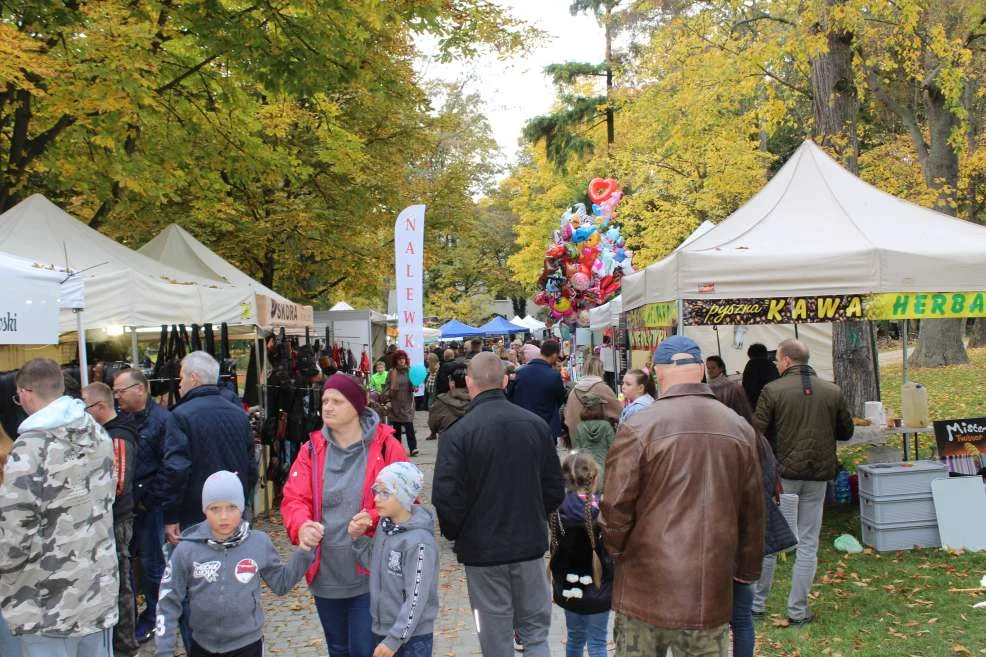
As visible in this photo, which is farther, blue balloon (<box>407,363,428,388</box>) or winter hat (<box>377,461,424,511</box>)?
blue balloon (<box>407,363,428,388</box>)

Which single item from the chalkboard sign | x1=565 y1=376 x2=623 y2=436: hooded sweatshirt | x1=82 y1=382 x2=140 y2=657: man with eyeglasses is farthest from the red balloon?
x1=82 y1=382 x2=140 y2=657: man with eyeglasses

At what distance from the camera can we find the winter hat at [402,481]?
12.6ft

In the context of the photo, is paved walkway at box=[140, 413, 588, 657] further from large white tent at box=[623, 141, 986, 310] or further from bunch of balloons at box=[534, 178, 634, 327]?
bunch of balloons at box=[534, 178, 634, 327]

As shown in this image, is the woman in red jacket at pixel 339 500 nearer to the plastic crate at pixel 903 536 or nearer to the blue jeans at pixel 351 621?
the blue jeans at pixel 351 621

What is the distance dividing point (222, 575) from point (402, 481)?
2.97ft

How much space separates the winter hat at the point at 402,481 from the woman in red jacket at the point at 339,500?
0.63 feet

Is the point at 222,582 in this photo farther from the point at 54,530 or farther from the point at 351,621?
the point at 54,530

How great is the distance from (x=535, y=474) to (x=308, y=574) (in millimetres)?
1196

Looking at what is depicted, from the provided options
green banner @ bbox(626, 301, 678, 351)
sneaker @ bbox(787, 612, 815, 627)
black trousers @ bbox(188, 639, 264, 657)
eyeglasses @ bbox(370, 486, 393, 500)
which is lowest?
sneaker @ bbox(787, 612, 815, 627)

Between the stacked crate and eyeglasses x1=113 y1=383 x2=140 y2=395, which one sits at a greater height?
eyeglasses x1=113 y1=383 x2=140 y2=395

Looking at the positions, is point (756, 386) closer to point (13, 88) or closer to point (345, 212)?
point (13, 88)

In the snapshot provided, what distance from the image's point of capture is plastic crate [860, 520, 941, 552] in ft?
25.2

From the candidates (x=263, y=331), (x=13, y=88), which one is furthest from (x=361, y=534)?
(x=13, y=88)

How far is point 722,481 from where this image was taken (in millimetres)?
3479
